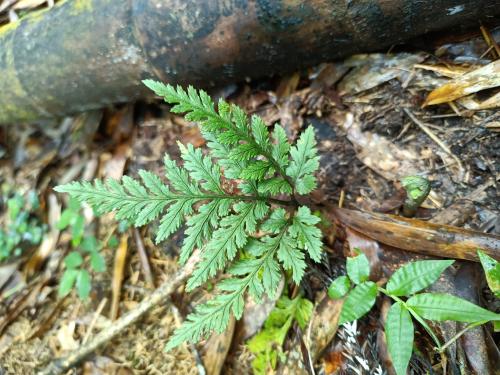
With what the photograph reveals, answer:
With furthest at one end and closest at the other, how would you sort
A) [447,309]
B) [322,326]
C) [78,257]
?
[78,257]
[322,326]
[447,309]

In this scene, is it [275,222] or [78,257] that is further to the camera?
[78,257]

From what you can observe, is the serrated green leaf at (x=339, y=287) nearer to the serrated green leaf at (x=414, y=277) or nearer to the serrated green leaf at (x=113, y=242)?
the serrated green leaf at (x=414, y=277)

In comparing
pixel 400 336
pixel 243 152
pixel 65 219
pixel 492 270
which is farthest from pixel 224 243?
pixel 65 219

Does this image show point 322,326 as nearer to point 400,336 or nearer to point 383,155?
point 400,336

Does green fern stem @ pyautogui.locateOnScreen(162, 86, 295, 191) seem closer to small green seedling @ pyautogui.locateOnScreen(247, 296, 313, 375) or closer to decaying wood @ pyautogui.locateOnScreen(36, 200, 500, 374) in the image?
decaying wood @ pyautogui.locateOnScreen(36, 200, 500, 374)

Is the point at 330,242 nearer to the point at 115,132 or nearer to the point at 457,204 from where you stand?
the point at 457,204

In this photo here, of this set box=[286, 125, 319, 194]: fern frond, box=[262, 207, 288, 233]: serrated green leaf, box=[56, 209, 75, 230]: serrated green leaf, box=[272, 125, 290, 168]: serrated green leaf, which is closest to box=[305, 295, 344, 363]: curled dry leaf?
box=[262, 207, 288, 233]: serrated green leaf

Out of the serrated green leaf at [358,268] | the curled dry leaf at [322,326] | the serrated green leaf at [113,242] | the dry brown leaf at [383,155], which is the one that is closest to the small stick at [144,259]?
the serrated green leaf at [113,242]
